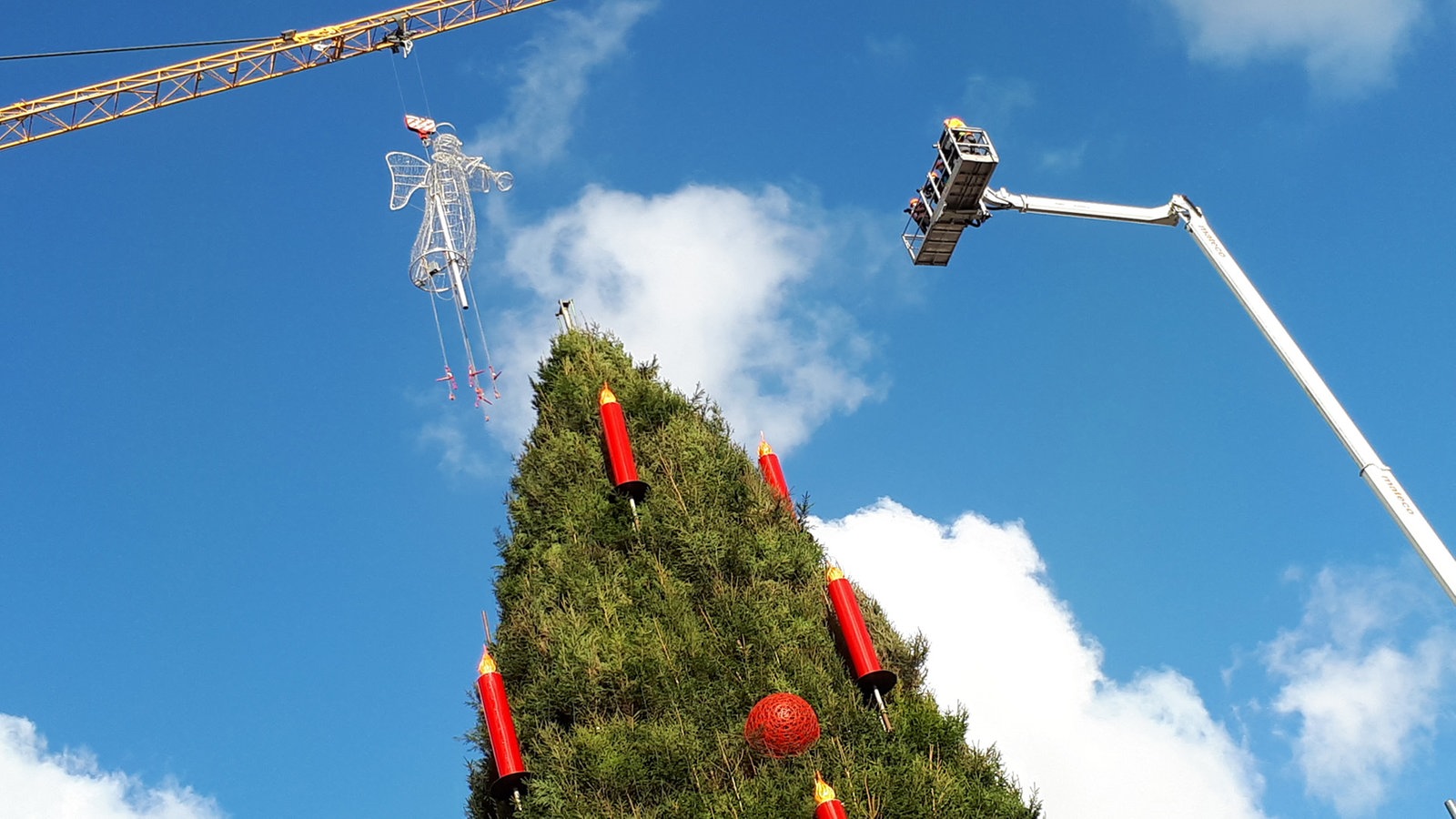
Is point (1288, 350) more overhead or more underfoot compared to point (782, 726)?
more overhead

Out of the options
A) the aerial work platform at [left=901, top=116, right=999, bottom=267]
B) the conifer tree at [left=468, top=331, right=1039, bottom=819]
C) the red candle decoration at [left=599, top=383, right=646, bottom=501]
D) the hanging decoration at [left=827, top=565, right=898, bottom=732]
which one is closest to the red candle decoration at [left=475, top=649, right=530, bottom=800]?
the conifer tree at [left=468, top=331, right=1039, bottom=819]

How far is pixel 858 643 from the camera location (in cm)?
1738

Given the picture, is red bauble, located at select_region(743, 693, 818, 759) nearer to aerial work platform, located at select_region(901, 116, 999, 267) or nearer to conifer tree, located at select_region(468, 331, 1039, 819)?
conifer tree, located at select_region(468, 331, 1039, 819)

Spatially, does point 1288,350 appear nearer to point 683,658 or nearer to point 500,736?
point 683,658

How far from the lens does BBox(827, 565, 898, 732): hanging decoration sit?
17156 mm

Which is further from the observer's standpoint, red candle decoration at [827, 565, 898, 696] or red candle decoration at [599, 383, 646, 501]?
red candle decoration at [599, 383, 646, 501]

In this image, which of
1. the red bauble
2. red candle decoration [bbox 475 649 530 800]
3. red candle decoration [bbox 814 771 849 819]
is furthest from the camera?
red candle decoration [bbox 475 649 530 800]

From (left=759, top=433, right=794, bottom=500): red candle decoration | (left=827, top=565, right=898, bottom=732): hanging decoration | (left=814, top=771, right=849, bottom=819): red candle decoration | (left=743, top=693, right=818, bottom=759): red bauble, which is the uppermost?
(left=759, top=433, right=794, bottom=500): red candle decoration

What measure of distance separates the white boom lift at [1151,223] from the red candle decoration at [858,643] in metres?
5.85

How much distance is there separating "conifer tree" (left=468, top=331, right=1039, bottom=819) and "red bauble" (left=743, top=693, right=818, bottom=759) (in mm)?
285

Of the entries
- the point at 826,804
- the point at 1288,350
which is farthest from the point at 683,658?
the point at 1288,350

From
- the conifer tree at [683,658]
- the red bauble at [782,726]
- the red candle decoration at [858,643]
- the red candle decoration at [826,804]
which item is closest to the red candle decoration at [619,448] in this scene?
the conifer tree at [683,658]

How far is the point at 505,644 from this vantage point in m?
18.6

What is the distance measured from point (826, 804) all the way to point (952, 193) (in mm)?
9430
